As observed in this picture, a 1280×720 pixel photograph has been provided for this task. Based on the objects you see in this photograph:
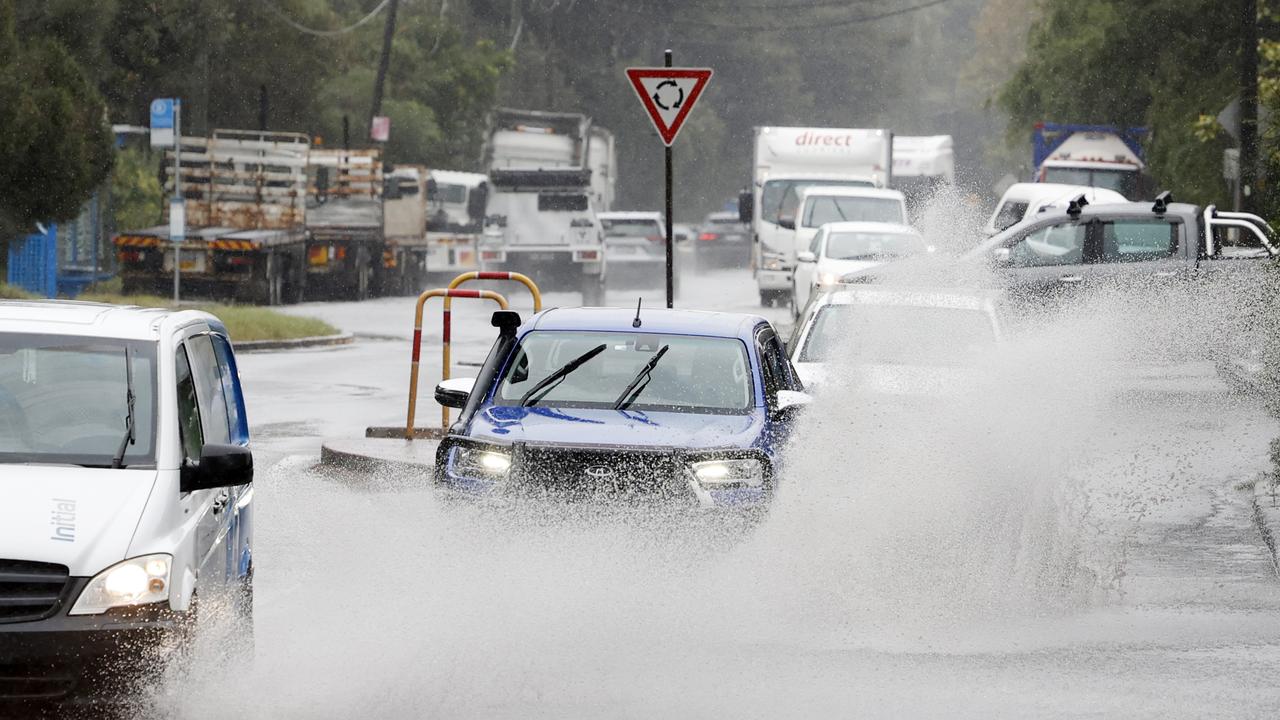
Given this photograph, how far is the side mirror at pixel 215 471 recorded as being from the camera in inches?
275

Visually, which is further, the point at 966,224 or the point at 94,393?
the point at 966,224

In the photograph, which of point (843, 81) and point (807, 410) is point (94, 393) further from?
point (843, 81)

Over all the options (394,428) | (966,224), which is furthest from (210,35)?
(394,428)

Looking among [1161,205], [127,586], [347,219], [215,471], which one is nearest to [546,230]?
[347,219]

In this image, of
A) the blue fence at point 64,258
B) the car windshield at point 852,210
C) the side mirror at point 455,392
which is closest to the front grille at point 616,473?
the side mirror at point 455,392

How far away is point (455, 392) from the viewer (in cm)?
1101

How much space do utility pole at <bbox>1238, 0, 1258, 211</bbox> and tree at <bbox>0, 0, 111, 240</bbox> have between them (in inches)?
642

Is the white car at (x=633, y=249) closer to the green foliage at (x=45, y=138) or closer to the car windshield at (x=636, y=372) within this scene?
the green foliage at (x=45, y=138)

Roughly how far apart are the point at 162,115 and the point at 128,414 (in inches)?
947

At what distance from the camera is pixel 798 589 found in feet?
31.6

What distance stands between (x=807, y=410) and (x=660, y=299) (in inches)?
1154

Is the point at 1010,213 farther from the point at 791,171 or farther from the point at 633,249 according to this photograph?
the point at 633,249


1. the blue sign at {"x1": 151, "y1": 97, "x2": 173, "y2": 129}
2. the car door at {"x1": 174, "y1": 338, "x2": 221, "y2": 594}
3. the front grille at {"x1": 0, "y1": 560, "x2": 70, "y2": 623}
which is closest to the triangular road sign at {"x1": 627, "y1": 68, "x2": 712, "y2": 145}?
the car door at {"x1": 174, "y1": 338, "x2": 221, "y2": 594}

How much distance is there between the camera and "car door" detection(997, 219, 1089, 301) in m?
21.9
